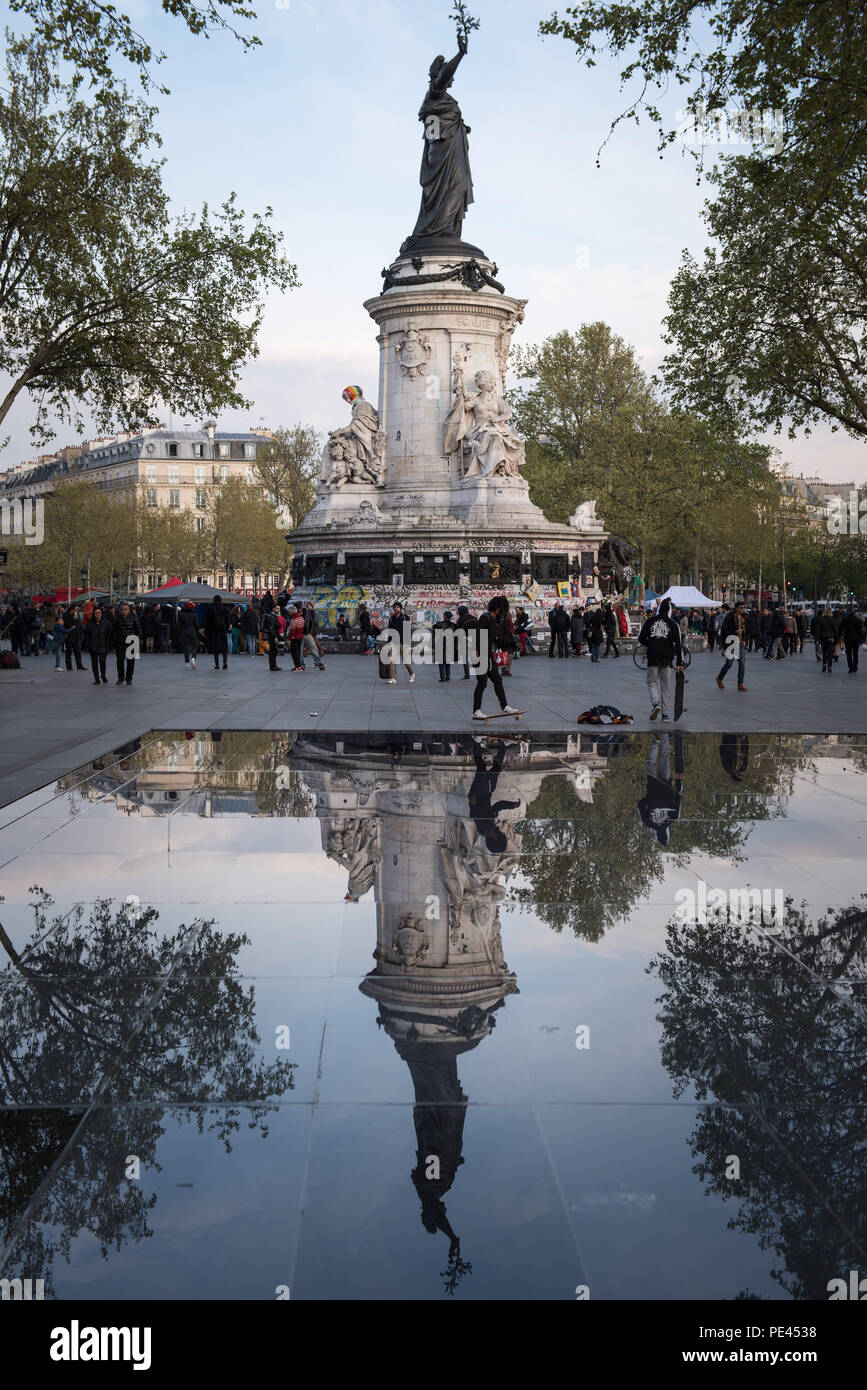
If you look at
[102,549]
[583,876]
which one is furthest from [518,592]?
[102,549]

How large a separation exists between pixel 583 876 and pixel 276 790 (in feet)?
14.0

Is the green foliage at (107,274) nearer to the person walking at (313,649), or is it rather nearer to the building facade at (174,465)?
the person walking at (313,649)

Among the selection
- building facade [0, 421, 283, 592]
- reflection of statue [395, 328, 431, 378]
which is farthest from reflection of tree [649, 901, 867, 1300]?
building facade [0, 421, 283, 592]

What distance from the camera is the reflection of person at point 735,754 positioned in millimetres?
12906

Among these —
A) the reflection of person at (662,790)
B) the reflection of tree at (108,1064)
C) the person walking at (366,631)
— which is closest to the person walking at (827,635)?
the person walking at (366,631)

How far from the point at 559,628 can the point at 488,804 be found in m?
23.7

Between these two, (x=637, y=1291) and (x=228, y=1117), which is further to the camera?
(x=228, y=1117)

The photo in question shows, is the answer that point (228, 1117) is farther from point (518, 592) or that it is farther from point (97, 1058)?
point (518, 592)

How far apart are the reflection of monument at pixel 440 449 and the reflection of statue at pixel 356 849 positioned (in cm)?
2703

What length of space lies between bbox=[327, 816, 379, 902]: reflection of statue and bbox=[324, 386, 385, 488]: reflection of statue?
30.7 meters

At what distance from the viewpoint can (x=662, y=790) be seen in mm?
11562

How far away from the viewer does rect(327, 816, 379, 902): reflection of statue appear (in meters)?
7.78

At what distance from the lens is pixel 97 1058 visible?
497 centimetres
